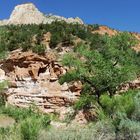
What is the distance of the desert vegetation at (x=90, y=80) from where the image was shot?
12.6m

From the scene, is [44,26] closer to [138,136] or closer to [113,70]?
[113,70]

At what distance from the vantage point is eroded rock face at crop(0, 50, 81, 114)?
27.1 meters

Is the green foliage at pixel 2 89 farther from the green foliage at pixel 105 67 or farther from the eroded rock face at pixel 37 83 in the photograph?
the green foliage at pixel 105 67

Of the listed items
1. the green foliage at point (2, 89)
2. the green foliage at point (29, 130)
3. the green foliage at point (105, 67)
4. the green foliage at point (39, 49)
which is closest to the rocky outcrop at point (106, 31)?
the green foliage at point (39, 49)

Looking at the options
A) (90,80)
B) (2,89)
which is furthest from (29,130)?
(2,89)

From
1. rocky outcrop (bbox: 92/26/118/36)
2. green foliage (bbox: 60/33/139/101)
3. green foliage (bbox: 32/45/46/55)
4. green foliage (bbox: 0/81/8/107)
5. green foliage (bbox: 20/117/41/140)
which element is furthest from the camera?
rocky outcrop (bbox: 92/26/118/36)

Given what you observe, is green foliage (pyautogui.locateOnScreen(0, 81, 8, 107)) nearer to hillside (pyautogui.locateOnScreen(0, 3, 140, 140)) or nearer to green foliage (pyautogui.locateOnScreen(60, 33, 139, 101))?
hillside (pyautogui.locateOnScreen(0, 3, 140, 140))

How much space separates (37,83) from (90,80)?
201 inches

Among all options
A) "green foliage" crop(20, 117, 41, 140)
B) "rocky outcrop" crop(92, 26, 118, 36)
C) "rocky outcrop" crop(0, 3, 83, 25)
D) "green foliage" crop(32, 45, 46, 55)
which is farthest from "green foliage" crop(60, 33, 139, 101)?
"rocky outcrop" crop(0, 3, 83, 25)

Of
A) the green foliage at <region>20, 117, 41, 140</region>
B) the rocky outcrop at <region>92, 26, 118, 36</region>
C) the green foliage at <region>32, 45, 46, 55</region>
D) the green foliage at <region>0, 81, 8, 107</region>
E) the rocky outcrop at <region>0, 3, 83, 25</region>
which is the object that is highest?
the rocky outcrop at <region>0, 3, 83, 25</region>

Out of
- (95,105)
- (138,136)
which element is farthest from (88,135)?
(95,105)

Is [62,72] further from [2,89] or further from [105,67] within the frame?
[105,67]

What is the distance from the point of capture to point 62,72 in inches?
1089

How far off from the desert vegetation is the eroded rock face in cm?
56
